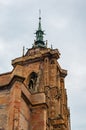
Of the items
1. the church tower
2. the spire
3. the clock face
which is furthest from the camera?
the spire

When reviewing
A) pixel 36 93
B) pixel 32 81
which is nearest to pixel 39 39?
pixel 32 81

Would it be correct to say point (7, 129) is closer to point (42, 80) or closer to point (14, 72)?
point (14, 72)

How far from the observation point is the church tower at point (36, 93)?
65.1 ft

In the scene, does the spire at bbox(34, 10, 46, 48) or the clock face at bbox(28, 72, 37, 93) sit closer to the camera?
the clock face at bbox(28, 72, 37, 93)

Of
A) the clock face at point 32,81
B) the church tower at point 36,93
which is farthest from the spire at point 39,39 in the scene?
the clock face at point 32,81

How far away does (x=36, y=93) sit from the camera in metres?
24.0

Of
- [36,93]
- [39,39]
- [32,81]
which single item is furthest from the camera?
[39,39]

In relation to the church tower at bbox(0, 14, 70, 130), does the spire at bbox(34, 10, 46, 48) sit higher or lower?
higher

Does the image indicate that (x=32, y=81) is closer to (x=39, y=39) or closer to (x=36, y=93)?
(x=39, y=39)

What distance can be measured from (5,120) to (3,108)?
884mm

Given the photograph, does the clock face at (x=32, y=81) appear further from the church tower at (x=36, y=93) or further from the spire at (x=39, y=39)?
the spire at (x=39, y=39)

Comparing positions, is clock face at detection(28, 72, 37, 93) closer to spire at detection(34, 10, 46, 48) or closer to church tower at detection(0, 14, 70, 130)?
church tower at detection(0, 14, 70, 130)

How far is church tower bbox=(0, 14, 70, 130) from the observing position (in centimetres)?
1984

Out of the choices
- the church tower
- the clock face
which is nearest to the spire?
the church tower
